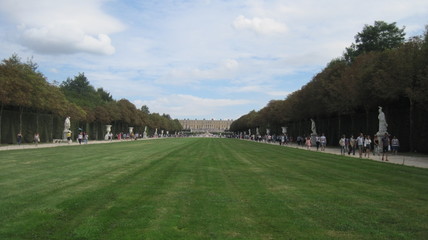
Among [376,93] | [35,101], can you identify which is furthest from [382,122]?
[35,101]

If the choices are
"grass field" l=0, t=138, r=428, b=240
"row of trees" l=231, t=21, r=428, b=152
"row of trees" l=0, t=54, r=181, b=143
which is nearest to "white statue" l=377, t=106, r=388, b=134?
"row of trees" l=231, t=21, r=428, b=152

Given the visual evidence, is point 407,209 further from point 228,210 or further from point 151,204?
point 151,204

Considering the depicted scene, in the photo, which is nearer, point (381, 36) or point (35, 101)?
point (35, 101)

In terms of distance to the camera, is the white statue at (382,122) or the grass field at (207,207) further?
the white statue at (382,122)

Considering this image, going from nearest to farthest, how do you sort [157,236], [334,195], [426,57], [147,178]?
[157,236] < [334,195] < [147,178] < [426,57]

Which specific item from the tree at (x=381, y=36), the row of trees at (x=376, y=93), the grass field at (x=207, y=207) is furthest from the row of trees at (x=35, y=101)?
the tree at (x=381, y=36)

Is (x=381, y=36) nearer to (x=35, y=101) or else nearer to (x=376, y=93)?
(x=376, y=93)

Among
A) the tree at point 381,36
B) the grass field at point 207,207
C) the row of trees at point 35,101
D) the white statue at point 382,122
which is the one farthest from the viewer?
the tree at point 381,36

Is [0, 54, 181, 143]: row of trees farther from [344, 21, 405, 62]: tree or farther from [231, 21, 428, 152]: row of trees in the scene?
[344, 21, 405, 62]: tree

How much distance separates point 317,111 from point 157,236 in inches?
2221

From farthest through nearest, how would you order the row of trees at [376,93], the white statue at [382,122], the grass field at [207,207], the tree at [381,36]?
the tree at [381,36]
the row of trees at [376,93]
the white statue at [382,122]
the grass field at [207,207]

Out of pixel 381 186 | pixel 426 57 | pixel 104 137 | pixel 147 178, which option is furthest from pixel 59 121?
pixel 381 186

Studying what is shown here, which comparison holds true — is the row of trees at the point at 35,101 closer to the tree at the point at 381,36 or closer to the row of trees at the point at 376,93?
the row of trees at the point at 376,93

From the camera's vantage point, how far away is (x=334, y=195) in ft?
38.6
